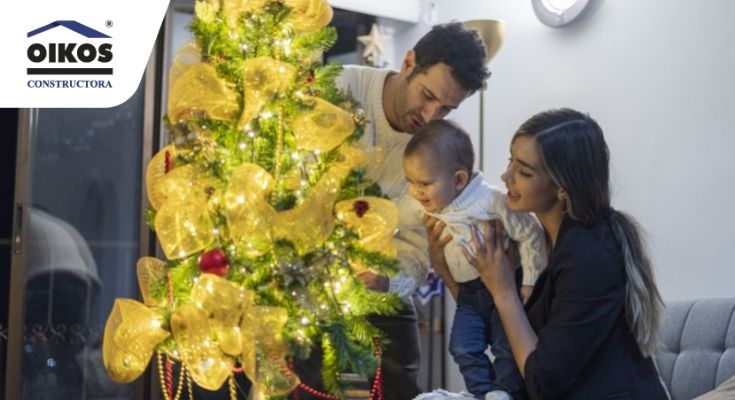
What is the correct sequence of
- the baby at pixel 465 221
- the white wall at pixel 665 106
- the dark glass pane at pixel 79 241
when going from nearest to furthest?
the baby at pixel 465 221 → the white wall at pixel 665 106 → the dark glass pane at pixel 79 241

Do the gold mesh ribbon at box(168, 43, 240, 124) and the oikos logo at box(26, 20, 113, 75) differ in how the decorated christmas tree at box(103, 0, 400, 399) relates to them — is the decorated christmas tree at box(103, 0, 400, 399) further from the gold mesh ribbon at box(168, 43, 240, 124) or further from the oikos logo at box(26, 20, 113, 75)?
the oikos logo at box(26, 20, 113, 75)

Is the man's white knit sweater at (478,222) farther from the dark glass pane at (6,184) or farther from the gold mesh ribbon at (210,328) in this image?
the dark glass pane at (6,184)

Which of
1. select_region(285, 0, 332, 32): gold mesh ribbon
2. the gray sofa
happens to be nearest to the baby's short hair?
select_region(285, 0, 332, 32): gold mesh ribbon

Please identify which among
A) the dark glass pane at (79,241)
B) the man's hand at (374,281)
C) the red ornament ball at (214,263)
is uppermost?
the red ornament ball at (214,263)

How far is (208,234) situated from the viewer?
1898 millimetres

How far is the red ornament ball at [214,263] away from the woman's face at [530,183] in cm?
59

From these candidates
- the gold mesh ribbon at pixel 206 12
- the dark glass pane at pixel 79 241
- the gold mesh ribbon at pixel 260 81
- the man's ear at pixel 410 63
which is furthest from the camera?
the dark glass pane at pixel 79 241

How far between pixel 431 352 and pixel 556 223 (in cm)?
272

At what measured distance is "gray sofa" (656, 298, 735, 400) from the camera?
274 centimetres

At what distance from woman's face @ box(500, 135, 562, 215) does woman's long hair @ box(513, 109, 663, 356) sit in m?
0.02

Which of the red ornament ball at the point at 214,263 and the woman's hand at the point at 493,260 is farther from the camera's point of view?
the woman's hand at the point at 493,260

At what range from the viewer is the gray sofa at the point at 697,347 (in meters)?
2.74

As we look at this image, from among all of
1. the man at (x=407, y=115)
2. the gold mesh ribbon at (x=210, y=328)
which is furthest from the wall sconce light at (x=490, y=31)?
the gold mesh ribbon at (x=210, y=328)

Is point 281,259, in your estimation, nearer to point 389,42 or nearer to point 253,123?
point 253,123
